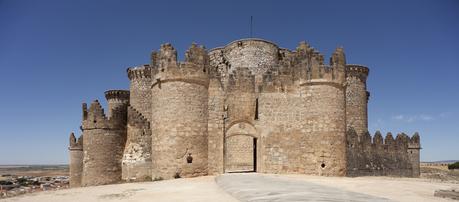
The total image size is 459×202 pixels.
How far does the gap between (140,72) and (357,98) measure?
17100 millimetres

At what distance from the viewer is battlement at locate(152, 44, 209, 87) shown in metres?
19.5

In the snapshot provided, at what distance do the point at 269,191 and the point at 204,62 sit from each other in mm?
10279

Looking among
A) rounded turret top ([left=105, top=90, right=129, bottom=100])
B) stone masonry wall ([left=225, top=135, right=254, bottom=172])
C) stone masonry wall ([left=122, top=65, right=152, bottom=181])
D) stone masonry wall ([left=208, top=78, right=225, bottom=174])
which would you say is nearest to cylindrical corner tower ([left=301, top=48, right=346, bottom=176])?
stone masonry wall ([left=208, top=78, right=225, bottom=174])

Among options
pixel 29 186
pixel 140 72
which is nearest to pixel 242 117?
pixel 140 72

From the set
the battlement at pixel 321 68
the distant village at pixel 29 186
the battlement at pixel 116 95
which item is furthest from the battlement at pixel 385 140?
the distant village at pixel 29 186

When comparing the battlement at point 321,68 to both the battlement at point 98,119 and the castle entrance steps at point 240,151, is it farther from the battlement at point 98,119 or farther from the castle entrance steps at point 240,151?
the battlement at point 98,119

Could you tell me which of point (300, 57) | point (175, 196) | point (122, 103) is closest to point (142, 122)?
point (122, 103)

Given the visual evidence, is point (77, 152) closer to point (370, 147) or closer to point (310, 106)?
point (310, 106)

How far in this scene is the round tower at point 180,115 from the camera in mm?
19031

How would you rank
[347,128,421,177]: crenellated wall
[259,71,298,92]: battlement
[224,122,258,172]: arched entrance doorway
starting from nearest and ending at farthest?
[259,71,298,92]: battlement, [347,128,421,177]: crenellated wall, [224,122,258,172]: arched entrance doorway

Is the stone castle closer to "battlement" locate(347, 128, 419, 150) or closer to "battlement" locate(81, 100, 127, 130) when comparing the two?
"battlement" locate(81, 100, 127, 130)

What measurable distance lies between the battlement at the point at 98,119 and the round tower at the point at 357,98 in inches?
700

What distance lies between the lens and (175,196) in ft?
39.6

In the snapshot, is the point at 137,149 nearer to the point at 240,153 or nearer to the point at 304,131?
the point at 240,153
